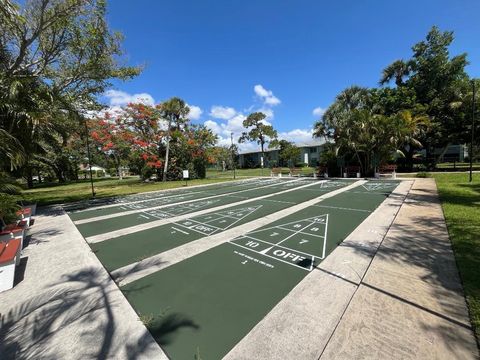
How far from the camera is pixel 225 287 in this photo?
4.03 metres

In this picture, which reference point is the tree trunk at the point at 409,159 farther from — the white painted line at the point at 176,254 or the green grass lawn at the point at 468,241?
the white painted line at the point at 176,254

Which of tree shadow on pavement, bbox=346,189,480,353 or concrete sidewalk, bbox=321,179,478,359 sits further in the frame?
tree shadow on pavement, bbox=346,189,480,353

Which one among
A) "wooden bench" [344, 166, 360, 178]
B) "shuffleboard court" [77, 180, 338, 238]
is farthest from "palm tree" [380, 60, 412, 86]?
"shuffleboard court" [77, 180, 338, 238]

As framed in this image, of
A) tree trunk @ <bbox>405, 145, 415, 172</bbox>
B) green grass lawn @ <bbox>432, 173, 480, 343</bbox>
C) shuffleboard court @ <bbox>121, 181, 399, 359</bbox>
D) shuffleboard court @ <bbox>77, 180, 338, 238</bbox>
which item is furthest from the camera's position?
tree trunk @ <bbox>405, 145, 415, 172</bbox>

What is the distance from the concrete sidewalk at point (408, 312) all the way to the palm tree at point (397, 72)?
33.3 metres

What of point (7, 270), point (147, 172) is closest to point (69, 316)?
point (7, 270)

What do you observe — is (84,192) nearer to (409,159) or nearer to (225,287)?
(225,287)

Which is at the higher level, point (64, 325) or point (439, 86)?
point (439, 86)

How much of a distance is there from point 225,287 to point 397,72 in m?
37.5

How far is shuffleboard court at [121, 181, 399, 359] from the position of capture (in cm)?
294

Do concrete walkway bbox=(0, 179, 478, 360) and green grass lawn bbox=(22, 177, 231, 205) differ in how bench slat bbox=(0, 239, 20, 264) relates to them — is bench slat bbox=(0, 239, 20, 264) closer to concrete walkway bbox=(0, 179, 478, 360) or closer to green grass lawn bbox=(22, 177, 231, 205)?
concrete walkway bbox=(0, 179, 478, 360)

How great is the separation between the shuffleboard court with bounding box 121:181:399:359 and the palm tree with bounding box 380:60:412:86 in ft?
107

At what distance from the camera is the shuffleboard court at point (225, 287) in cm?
294

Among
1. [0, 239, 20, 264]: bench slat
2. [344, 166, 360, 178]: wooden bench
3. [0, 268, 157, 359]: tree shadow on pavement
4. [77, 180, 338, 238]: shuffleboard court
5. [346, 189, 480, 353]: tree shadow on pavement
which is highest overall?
[344, 166, 360, 178]: wooden bench
